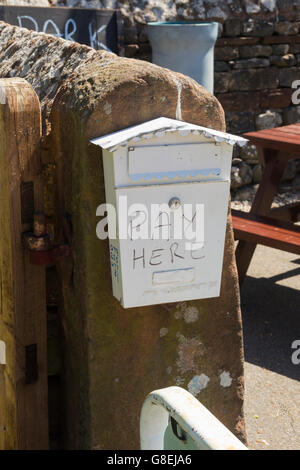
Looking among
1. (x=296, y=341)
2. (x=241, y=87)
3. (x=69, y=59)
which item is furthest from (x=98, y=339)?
(x=241, y=87)

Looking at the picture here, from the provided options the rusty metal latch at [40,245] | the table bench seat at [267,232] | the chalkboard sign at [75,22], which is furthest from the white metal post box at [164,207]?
the chalkboard sign at [75,22]

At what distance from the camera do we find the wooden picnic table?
3.85 m

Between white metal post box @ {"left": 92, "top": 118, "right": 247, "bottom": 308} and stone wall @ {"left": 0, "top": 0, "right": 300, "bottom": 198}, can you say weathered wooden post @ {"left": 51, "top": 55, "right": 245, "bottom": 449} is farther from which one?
stone wall @ {"left": 0, "top": 0, "right": 300, "bottom": 198}

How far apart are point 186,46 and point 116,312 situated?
3.40 m

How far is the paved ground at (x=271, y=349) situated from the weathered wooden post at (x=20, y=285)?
42.4 inches

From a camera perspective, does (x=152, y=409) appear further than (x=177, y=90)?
No

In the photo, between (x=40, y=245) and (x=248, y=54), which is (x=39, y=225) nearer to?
(x=40, y=245)

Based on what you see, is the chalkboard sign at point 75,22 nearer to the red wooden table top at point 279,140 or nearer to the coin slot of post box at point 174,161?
the red wooden table top at point 279,140

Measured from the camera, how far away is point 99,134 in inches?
70.4

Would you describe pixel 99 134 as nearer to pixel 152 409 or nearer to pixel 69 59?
pixel 69 59

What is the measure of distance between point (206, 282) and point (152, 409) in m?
0.67

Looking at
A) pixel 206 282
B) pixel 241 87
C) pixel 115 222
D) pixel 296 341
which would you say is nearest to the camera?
pixel 115 222

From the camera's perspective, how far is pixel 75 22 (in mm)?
4879

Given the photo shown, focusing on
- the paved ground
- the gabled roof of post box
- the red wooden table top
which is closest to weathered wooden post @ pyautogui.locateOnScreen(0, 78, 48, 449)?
the gabled roof of post box
